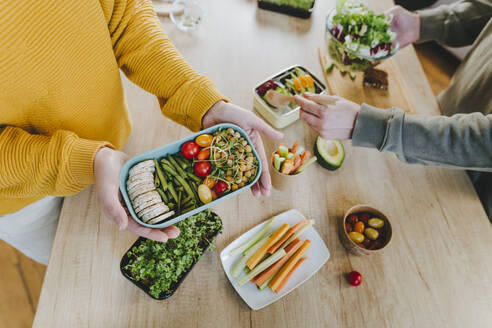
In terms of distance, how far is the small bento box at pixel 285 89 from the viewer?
138 cm

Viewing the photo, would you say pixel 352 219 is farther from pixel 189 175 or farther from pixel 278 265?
pixel 189 175

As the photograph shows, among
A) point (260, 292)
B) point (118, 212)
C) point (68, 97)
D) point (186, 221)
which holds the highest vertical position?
point (68, 97)

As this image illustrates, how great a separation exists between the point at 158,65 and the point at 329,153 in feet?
2.80

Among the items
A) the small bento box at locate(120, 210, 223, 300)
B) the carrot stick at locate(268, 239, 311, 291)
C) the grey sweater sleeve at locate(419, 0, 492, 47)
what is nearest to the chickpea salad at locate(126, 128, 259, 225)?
the small bento box at locate(120, 210, 223, 300)

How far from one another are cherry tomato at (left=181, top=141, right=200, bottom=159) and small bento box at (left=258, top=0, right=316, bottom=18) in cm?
128

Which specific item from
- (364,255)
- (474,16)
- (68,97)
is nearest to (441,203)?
(364,255)

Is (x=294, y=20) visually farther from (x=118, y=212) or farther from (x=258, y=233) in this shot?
(x=118, y=212)

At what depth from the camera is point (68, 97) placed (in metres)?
0.91

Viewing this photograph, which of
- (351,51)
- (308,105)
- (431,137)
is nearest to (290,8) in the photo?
(351,51)

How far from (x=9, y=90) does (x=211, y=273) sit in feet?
2.77

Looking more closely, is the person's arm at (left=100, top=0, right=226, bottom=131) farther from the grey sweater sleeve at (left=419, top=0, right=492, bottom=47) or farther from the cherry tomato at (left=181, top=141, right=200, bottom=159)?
the grey sweater sleeve at (left=419, top=0, right=492, bottom=47)

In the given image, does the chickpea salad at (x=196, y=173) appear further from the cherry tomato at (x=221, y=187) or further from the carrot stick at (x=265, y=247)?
the carrot stick at (x=265, y=247)

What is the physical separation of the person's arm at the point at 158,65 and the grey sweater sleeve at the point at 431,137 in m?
0.68

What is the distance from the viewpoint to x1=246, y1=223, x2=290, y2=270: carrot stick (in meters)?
1.06
